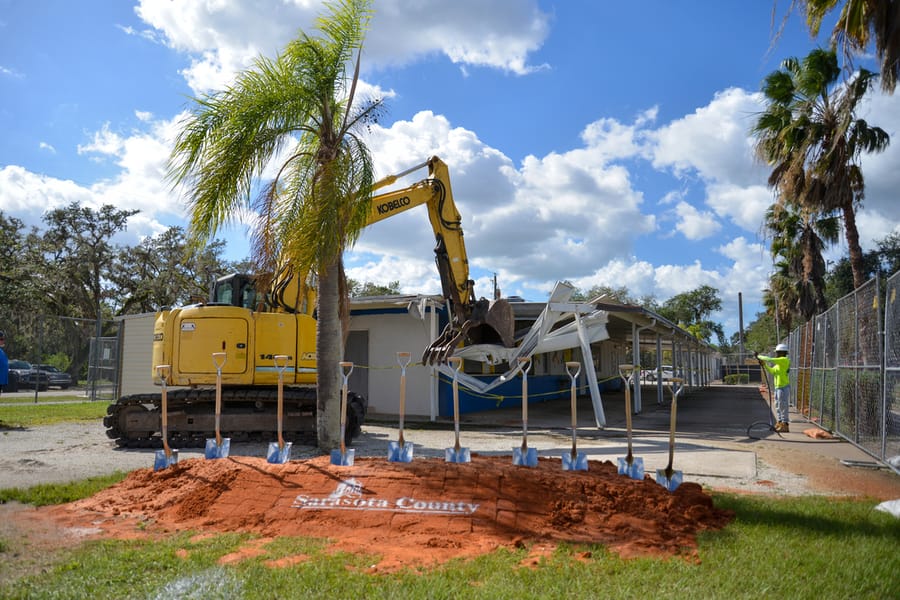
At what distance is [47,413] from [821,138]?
21.0 m

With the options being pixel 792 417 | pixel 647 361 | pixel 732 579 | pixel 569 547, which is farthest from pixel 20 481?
pixel 647 361

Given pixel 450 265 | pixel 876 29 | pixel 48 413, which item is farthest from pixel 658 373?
pixel 48 413

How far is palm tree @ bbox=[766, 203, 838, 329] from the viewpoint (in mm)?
22734

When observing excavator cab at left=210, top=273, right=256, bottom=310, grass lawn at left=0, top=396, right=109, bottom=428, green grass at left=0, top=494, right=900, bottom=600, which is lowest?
grass lawn at left=0, top=396, right=109, bottom=428

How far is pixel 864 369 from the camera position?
8.96 m

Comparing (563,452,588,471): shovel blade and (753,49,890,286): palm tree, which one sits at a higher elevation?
(753,49,890,286): palm tree

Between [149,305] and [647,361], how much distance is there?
36190 millimetres

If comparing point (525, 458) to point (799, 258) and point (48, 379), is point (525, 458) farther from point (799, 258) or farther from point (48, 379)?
point (48, 379)

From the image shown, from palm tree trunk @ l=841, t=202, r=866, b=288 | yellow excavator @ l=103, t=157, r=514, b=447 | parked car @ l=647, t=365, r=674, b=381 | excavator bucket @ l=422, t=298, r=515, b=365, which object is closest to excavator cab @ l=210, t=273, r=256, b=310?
yellow excavator @ l=103, t=157, r=514, b=447

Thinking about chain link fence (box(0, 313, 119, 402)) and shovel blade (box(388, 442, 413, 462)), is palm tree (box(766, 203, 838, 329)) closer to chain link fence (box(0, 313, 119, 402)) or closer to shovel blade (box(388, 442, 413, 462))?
shovel blade (box(388, 442, 413, 462))

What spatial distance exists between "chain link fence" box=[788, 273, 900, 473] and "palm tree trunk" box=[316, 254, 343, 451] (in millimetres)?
6816

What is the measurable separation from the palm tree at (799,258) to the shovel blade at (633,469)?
41.4 feet

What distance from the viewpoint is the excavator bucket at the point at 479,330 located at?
13.5m

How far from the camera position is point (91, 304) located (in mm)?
35094
